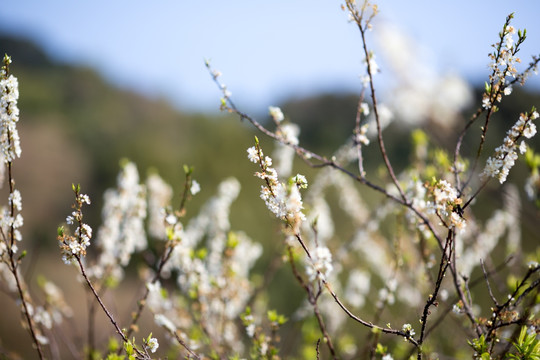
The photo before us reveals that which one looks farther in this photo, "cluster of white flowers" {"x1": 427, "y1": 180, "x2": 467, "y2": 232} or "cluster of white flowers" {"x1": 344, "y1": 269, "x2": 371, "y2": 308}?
"cluster of white flowers" {"x1": 344, "y1": 269, "x2": 371, "y2": 308}

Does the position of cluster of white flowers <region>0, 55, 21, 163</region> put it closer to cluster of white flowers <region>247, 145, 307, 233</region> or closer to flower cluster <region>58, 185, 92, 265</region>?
flower cluster <region>58, 185, 92, 265</region>

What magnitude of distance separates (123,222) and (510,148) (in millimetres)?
2868

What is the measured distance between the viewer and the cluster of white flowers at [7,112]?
1683mm

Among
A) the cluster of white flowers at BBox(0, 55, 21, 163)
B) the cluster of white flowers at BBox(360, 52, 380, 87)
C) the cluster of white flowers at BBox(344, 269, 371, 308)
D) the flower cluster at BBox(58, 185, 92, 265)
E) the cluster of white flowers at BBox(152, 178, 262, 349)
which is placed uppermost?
the cluster of white flowers at BBox(344, 269, 371, 308)

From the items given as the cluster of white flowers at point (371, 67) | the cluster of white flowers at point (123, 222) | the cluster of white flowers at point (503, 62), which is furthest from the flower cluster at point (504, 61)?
the cluster of white flowers at point (123, 222)

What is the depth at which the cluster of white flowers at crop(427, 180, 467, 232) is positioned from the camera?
1503 millimetres

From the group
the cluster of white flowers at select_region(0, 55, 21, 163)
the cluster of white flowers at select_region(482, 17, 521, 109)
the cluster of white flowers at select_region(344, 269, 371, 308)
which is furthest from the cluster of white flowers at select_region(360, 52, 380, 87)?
the cluster of white flowers at select_region(344, 269, 371, 308)

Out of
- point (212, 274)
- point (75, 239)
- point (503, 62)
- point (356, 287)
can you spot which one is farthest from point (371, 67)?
point (356, 287)

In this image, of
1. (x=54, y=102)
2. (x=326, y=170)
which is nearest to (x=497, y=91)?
(x=326, y=170)

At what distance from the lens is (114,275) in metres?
3.22

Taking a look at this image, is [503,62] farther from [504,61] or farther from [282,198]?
[282,198]

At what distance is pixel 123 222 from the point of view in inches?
129

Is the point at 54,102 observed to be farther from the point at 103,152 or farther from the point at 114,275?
the point at 114,275

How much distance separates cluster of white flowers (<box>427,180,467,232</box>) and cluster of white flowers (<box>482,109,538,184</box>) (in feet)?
0.66
